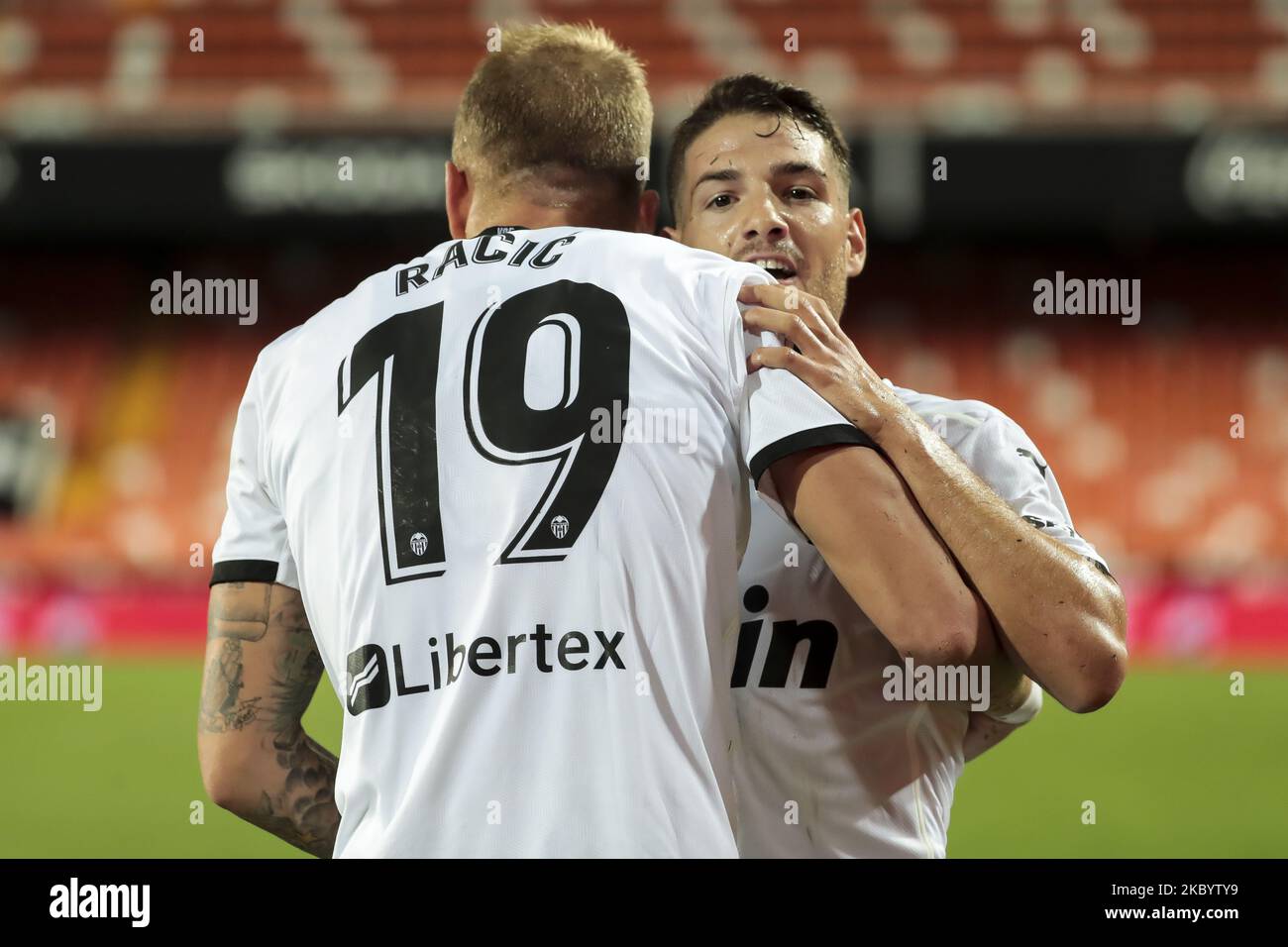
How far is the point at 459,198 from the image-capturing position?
242 cm

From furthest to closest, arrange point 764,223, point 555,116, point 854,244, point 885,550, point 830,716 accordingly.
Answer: point 854,244 → point 764,223 → point 830,716 → point 555,116 → point 885,550

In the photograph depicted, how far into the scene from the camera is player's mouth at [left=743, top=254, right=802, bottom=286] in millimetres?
2938

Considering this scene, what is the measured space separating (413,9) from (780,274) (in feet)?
47.3

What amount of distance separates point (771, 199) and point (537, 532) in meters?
1.28

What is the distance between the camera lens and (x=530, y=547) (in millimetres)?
1944

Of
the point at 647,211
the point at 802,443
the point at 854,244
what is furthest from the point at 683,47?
the point at 802,443

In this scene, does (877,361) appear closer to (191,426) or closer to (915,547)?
(191,426)

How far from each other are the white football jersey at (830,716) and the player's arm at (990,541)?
13.6 inches

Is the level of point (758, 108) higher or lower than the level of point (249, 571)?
higher

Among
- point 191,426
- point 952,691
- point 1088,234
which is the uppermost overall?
point 1088,234

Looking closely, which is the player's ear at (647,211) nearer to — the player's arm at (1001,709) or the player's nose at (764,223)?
the player's nose at (764,223)

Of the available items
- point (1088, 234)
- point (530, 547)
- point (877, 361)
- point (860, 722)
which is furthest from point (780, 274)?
point (877, 361)

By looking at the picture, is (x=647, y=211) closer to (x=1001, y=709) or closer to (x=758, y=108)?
(x=758, y=108)

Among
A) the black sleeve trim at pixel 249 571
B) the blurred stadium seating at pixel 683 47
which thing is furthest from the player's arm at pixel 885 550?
the blurred stadium seating at pixel 683 47
